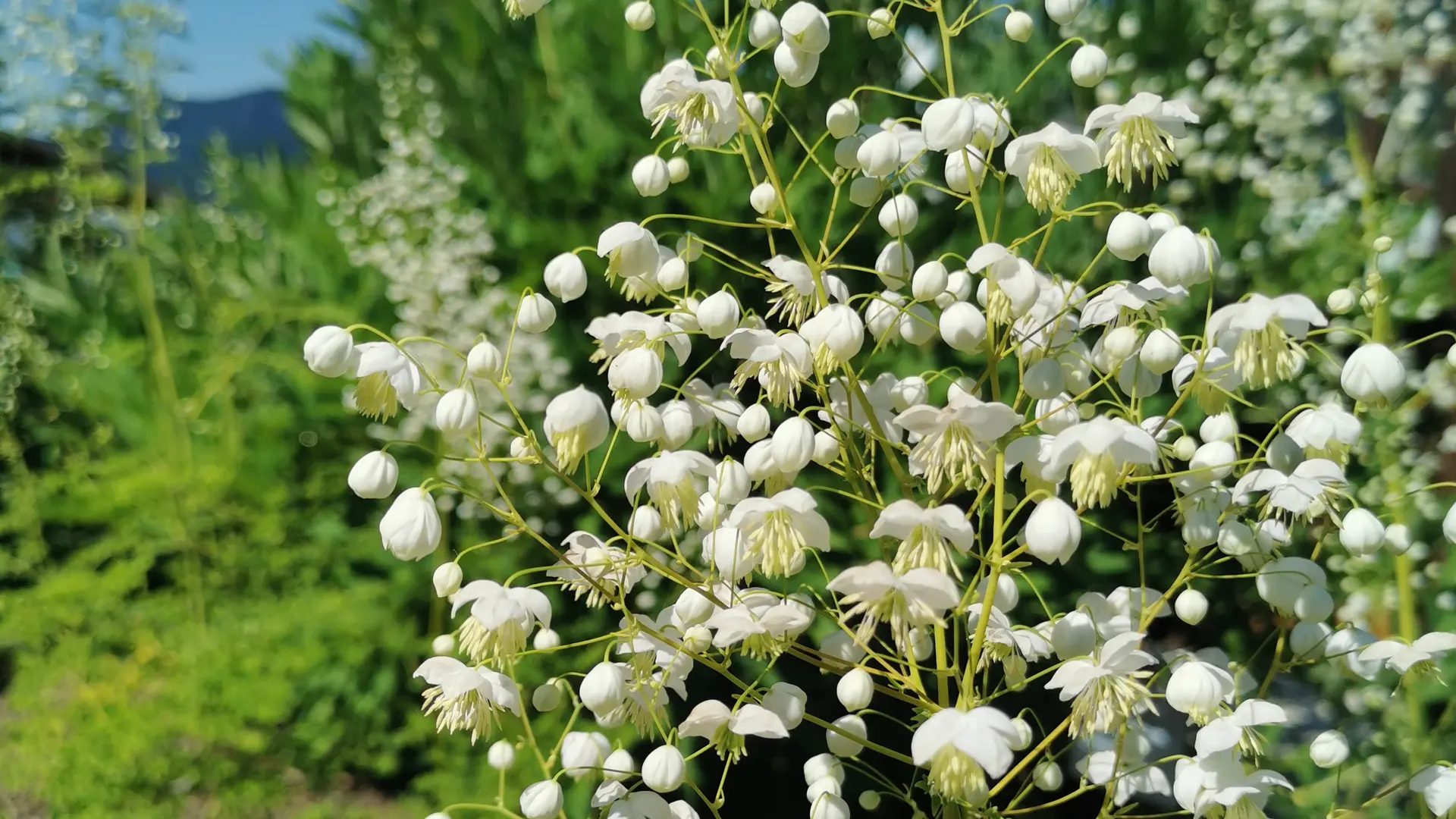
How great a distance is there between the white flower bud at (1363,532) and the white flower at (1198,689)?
169 millimetres

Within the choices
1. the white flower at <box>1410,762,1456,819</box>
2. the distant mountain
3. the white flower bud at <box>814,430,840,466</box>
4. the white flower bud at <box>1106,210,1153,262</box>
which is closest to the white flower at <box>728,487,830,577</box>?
the white flower bud at <box>814,430,840,466</box>

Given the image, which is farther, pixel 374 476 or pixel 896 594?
pixel 374 476

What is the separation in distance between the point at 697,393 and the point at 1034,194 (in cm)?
34

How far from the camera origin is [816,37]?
720 mm

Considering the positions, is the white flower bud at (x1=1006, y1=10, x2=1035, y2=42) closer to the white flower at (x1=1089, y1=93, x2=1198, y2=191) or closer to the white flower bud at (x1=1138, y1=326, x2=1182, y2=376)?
the white flower at (x1=1089, y1=93, x2=1198, y2=191)

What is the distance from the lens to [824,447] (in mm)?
779

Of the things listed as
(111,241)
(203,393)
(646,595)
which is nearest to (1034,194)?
(646,595)

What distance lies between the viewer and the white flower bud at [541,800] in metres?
0.73

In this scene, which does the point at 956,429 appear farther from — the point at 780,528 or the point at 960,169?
the point at 960,169

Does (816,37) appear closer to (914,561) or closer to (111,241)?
(914,561)

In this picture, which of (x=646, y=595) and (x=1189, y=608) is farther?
(x=646, y=595)

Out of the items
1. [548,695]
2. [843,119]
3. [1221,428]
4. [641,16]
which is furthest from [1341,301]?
[548,695]

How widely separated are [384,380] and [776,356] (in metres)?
0.32

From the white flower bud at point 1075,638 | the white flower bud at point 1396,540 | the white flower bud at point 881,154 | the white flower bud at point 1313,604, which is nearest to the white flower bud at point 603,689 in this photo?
the white flower bud at point 1075,638
